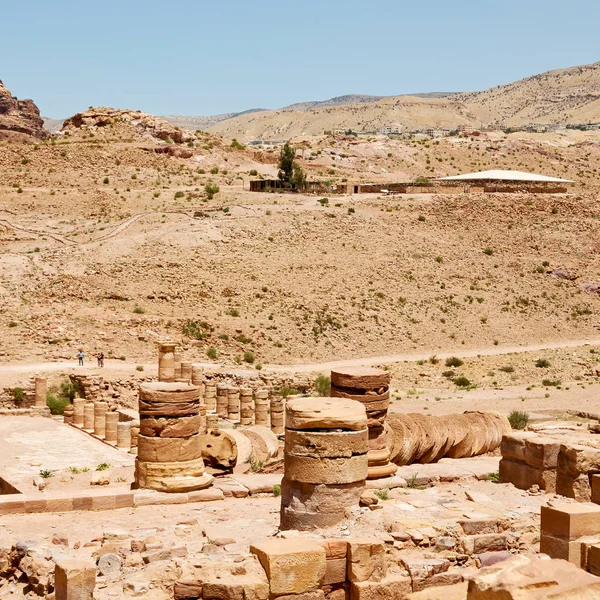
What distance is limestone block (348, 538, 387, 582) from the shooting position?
1025cm

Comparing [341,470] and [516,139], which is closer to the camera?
[341,470]

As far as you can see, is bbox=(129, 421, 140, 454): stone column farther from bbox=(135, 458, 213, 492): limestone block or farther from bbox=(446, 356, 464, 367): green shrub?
bbox=(446, 356, 464, 367): green shrub

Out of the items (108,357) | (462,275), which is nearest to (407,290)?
(462,275)

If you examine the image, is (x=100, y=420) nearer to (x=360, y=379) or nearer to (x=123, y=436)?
(x=123, y=436)

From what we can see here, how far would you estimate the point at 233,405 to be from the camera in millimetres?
26969

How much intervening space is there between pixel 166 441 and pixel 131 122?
164ft

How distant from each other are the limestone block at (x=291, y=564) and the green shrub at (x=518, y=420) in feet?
49.6

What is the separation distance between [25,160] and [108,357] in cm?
2702

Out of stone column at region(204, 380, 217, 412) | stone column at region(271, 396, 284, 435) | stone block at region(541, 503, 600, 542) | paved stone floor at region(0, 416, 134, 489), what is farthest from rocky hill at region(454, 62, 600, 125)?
stone block at region(541, 503, 600, 542)

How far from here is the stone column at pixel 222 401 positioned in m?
27.0

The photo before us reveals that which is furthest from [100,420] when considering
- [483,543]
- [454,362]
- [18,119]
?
[18,119]

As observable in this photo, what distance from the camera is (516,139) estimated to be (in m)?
82.3

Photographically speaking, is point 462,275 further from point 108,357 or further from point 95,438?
point 95,438

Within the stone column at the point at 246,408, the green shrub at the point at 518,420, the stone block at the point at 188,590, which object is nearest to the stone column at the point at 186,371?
the stone column at the point at 246,408
